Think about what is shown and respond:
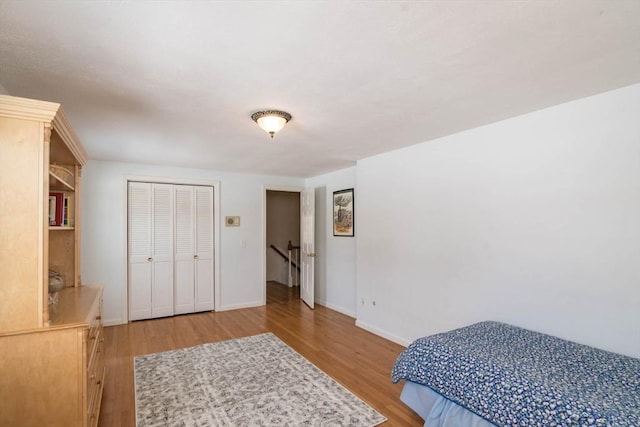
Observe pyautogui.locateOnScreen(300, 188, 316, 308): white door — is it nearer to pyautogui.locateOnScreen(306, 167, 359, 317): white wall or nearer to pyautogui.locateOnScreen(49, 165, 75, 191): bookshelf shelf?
pyautogui.locateOnScreen(306, 167, 359, 317): white wall

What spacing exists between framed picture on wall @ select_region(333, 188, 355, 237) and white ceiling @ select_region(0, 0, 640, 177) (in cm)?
219

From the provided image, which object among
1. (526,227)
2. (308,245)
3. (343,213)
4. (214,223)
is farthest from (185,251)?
(526,227)

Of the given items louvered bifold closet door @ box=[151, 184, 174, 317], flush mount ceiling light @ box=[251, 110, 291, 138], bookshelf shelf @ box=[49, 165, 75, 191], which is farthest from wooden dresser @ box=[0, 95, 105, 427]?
louvered bifold closet door @ box=[151, 184, 174, 317]

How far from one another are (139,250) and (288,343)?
2.71m

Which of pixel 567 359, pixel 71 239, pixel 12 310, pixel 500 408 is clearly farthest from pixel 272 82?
pixel 567 359

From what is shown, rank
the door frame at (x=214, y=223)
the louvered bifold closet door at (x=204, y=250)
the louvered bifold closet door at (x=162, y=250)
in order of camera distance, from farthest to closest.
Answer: the louvered bifold closet door at (x=204, y=250)
the louvered bifold closet door at (x=162, y=250)
the door frame at (x=214, y=223)

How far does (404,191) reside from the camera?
3.85 meters

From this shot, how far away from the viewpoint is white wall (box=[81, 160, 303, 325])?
449 centimetres

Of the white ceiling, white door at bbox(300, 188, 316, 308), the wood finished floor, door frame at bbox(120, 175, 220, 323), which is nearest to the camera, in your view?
the white ceiling

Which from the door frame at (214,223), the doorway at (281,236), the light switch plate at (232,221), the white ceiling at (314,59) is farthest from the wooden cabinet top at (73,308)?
the doorway at (281,236)

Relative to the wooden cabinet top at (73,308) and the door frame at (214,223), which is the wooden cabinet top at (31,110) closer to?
the wooden cabinet top at (73,308)

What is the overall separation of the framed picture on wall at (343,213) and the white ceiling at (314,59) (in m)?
2.19

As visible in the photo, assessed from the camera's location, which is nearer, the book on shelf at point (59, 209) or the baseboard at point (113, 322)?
the book on shelf at point (59, 209)

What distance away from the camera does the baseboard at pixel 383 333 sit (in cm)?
382
